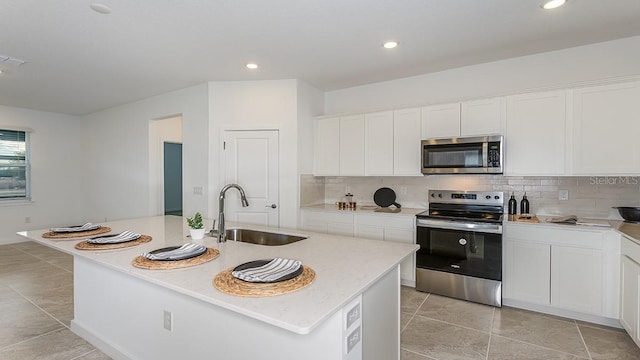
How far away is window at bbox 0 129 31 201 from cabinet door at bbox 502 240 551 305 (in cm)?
793

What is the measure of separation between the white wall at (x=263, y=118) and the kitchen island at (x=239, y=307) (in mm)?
1721

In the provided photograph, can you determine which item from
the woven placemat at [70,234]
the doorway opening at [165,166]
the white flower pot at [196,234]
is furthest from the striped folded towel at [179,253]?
the doorway opening at [165,166]

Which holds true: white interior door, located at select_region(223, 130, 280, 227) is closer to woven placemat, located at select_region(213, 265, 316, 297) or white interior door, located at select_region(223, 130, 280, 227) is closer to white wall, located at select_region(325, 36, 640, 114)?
white wall, located at select_region(325, 36, 640, 114)

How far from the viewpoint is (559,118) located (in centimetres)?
285

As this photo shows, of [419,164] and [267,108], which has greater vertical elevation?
[267,108]

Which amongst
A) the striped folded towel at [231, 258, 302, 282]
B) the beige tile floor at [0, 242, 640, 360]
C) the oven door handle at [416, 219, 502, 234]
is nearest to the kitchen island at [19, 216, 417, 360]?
the striped folded towel at [231, 258, 302, 282]

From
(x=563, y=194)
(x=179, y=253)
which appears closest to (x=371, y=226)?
(x=563, y=194)

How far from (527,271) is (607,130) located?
54.4 inches

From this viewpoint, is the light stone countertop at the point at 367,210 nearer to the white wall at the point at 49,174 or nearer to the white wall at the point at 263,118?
the white wall at the point at 263,118

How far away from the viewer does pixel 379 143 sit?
389cm

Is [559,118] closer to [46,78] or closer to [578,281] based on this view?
[578,281]

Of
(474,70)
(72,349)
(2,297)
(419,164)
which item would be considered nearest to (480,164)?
(419,164)

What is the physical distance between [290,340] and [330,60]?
112 inches

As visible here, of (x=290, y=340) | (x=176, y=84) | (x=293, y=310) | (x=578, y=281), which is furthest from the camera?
(x=176, y=84)
